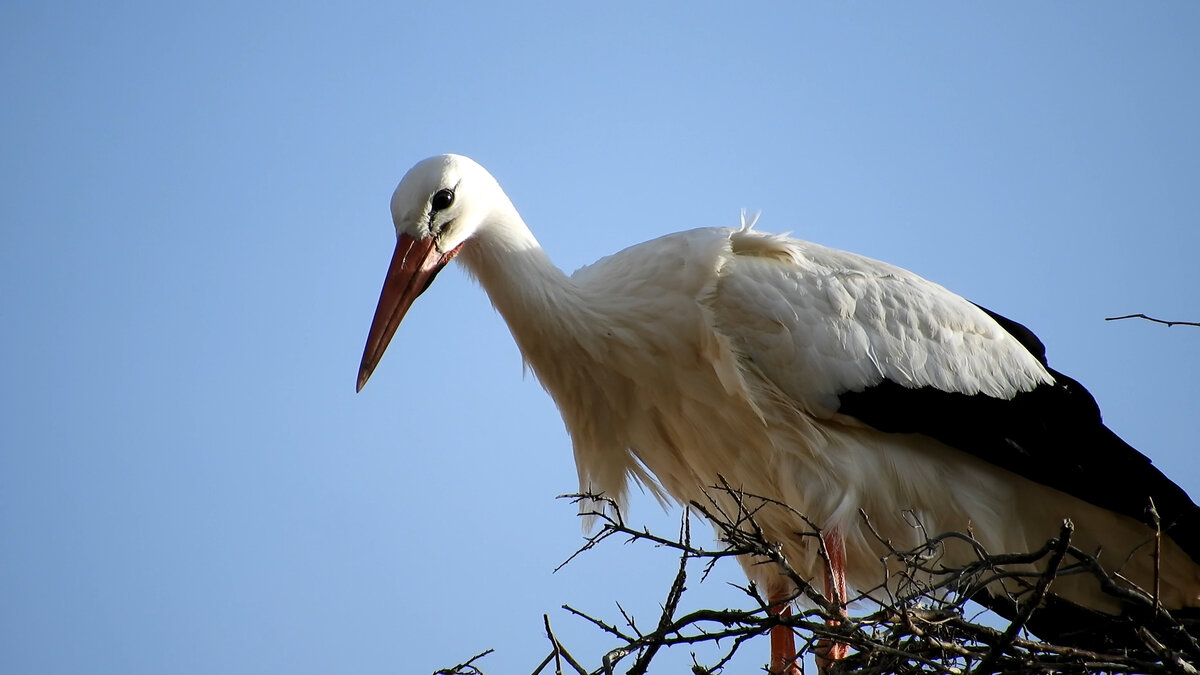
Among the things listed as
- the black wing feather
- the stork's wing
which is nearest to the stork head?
the stork's wing

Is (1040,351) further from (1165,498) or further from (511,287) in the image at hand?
(511,287)

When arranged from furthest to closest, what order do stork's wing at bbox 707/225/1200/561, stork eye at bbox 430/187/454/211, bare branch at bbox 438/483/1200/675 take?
stork eye at bbox 430/187/454/211, stork's wing at bbox 707/225/1200/561, bare branch at bbox 438/483/1200/675

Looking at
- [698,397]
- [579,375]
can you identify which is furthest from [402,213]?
[698,397]

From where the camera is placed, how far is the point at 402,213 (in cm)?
376

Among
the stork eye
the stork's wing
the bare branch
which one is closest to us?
the bare branch

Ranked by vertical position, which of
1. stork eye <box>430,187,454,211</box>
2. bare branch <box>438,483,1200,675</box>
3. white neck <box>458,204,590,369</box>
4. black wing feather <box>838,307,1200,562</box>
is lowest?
bare branch <box>438,483,1200,675</box>

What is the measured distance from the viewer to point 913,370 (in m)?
3.76

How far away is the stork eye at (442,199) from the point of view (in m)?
3.75

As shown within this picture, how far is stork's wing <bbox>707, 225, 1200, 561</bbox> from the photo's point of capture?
143 inches

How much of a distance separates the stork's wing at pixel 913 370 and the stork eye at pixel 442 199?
0.82m

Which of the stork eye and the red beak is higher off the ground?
the stork eye

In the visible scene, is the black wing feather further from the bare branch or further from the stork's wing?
the bare branch

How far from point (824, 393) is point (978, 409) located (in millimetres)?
516

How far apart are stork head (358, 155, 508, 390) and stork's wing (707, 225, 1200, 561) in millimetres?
783
